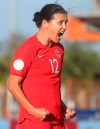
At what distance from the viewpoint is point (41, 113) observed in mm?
6297

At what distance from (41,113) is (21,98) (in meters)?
0.23

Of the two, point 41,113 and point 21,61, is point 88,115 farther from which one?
point 41,113

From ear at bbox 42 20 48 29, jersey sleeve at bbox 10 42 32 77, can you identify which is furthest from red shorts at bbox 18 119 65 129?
ear at bbox 42 20 48 29

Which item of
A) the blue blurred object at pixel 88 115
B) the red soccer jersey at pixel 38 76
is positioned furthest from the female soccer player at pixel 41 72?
the blue blurred object at pixel 88 115

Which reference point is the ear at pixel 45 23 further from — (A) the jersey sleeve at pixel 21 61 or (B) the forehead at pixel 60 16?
(A) the jersey sleeve at pixel 21 61

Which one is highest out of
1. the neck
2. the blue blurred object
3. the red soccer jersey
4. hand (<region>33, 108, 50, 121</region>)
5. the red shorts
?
the neck

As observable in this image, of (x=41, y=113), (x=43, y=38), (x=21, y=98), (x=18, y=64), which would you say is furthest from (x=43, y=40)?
(x=41, y=113)

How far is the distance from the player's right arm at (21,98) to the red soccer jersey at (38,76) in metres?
0.06

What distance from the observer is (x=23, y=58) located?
6.48 m

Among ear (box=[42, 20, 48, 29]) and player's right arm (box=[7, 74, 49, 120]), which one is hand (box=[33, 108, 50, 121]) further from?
ear (box=[42, 20, 48, 29])

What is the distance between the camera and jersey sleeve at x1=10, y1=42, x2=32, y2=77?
255 inches

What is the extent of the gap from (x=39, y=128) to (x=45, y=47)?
0.74 meters

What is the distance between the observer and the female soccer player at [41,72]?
21.3 ft

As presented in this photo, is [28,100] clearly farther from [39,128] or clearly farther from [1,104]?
[1,104]
